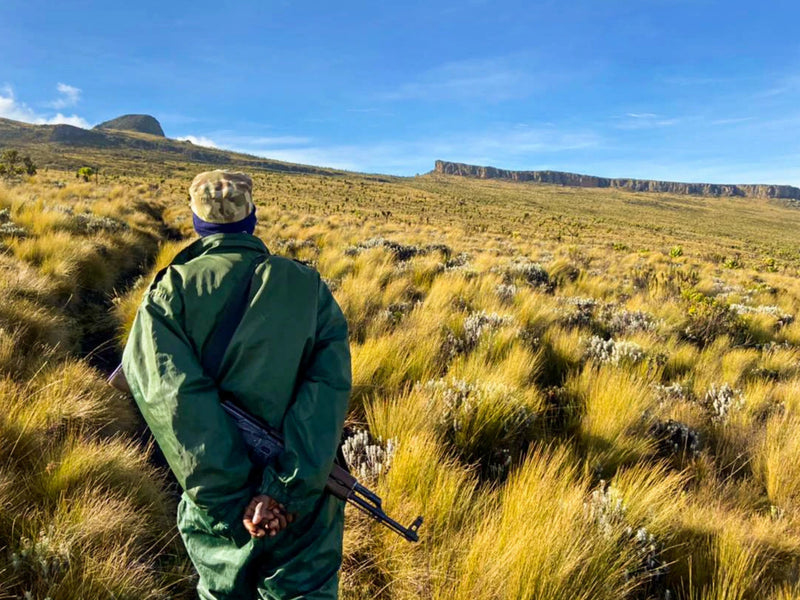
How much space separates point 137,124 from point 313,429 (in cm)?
21885

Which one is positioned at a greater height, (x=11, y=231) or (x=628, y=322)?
(x=11, y=231)

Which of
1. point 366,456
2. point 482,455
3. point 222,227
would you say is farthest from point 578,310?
point 222,227

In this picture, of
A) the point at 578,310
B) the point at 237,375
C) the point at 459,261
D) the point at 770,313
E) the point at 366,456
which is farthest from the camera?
the point at 459,261

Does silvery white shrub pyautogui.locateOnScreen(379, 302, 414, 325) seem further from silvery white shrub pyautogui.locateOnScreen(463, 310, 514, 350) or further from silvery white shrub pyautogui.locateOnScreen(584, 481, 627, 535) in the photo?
silvery white shrub pyautogui.locateOnScreen(584, 481, 627, 535)

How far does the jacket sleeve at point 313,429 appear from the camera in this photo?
5.00 ft

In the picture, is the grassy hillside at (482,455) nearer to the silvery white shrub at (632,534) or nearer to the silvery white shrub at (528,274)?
the silvery white shrub at (632,534)

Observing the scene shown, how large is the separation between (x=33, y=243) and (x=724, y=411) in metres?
9.50

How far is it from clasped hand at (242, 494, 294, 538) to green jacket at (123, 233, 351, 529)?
30 mm

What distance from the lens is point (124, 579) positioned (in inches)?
77.1

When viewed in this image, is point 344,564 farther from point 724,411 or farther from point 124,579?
point 724,411

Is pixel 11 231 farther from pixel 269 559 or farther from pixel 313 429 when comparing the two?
pixel 313 429

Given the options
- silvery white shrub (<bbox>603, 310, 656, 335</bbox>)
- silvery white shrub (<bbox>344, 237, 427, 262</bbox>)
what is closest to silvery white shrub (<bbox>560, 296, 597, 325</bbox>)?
silvery white shrub (<bbox>603, 310, 656, 335</bbox>)

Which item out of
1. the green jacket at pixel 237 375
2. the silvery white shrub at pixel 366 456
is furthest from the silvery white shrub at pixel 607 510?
the green jacket at pixel 237 375

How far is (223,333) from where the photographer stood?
1672 mm
